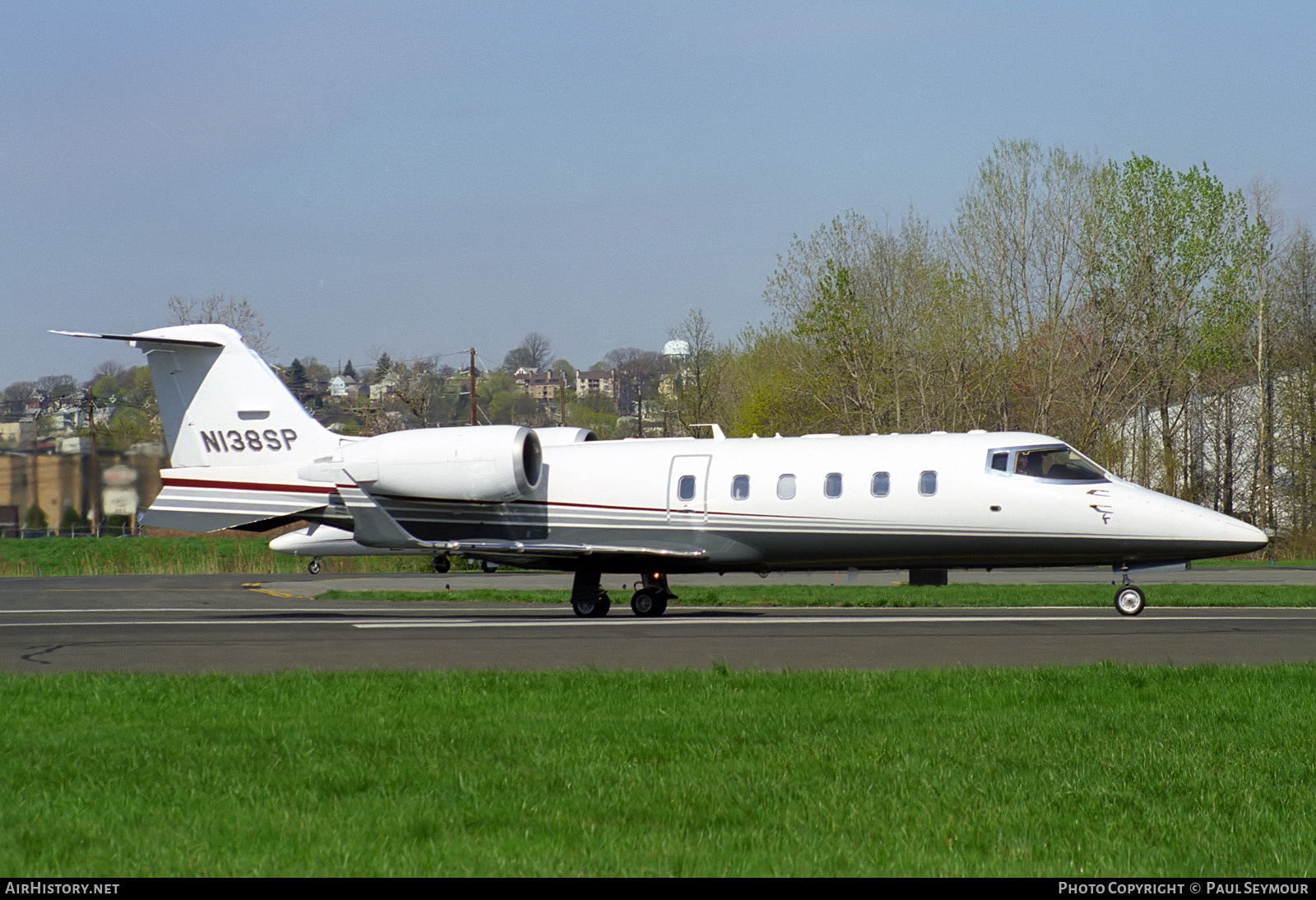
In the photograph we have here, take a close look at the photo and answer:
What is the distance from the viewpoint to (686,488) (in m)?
22.2

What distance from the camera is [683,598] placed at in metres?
27.6

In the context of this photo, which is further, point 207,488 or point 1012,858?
point 207,488

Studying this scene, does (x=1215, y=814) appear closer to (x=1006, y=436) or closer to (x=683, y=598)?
(x=1006, y=436)

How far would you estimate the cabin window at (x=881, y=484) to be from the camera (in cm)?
2119

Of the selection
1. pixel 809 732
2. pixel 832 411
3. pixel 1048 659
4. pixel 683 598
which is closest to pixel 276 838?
pixel 809 732

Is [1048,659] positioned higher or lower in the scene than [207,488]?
lower

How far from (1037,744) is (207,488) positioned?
60.1 ft

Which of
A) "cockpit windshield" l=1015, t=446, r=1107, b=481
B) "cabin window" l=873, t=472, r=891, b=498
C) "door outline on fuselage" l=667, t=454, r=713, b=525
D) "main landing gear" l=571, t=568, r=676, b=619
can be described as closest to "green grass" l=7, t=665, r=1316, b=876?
"cockpit windshield" l=1015, t=446, r=1107, b=481

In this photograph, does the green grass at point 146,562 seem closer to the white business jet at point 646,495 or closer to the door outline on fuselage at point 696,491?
the white business jet at point 646,495

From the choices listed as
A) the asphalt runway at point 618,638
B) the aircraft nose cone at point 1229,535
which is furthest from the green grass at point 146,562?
the aircraft nose cone at point 1229,535

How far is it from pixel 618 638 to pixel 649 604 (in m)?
5.56

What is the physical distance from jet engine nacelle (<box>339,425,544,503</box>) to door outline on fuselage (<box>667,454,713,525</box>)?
2.37 meters

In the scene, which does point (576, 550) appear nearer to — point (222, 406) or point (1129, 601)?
point (222, 406)

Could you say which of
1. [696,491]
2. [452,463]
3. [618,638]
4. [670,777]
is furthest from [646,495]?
[670,777]
